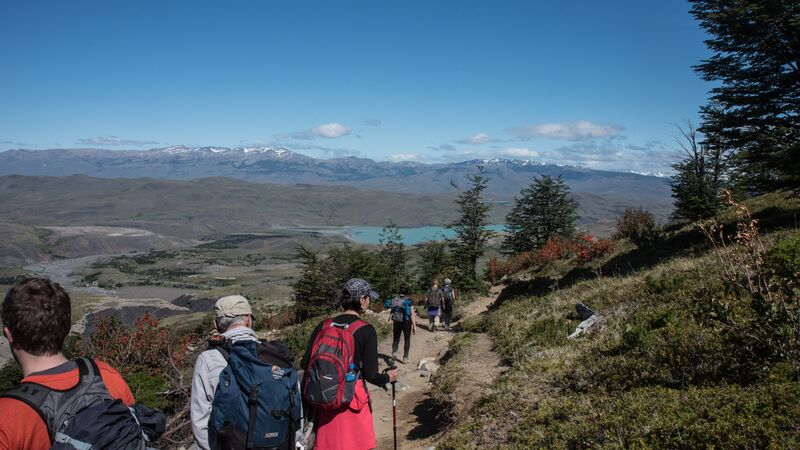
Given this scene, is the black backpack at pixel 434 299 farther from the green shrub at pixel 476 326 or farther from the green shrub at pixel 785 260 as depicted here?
the green shrub at pixel 785 260

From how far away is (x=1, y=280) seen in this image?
422 ft

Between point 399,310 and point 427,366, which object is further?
point 399,310

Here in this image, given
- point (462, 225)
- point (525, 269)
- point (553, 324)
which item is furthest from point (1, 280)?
point (553, 324)

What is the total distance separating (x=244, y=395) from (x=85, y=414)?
109 cm

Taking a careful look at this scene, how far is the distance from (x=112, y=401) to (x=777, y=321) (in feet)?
17.2

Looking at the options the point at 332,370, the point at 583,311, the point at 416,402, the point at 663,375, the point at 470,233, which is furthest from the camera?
the point at 470,233

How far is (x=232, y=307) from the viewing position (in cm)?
359

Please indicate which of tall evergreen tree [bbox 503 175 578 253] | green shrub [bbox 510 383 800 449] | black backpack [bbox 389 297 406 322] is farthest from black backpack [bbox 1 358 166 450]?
tall evergreen tree [bbox 503 175 578 253]

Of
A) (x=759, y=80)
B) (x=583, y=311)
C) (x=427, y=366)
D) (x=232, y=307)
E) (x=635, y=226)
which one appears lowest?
(x=427, y=366)

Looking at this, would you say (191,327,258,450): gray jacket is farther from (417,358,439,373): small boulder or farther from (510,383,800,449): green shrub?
(417,358,439,373): small boulder

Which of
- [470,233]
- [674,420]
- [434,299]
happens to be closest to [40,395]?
[674,420]

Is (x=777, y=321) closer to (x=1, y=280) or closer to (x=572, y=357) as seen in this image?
(x=572, y=357)

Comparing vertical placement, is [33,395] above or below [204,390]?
above

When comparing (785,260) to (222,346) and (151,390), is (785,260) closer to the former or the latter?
(222,346)
